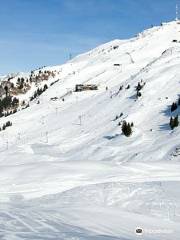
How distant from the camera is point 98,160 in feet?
125

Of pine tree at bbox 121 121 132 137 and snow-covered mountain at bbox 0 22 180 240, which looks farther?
Answer: pine tree at bbox 121 121 132 137

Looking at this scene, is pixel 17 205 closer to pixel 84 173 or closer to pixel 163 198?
pixel 163 198

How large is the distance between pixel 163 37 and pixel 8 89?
5901 cm

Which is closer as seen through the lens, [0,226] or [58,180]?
[0,226]

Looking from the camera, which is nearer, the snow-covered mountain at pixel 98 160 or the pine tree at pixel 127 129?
the snow-covered mountain at pixel 98 160

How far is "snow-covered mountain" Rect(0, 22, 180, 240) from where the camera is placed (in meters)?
13.2

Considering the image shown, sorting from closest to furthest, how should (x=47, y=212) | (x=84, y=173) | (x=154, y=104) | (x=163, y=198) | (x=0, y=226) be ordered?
(x=0, y=226) < (x=47, y=212) < (x=163, y=198) < (x=84, y=173) < (x=154, y=104)


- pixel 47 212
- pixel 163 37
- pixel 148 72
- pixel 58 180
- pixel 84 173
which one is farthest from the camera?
pixel 163 37

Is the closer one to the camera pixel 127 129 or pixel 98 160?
pixel 98 160

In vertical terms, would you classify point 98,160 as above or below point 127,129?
below

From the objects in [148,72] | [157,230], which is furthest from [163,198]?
[148,72]

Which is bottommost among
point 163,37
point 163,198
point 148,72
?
point 163,198

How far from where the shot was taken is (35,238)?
10.3 metres

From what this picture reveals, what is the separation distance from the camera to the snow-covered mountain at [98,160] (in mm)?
13182
